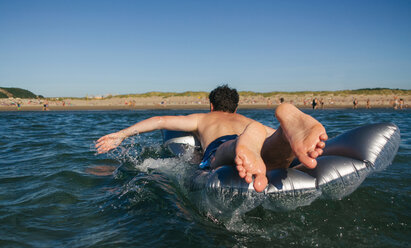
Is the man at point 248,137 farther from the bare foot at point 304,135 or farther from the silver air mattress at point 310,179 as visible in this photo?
the silver air mattress at point 310,179

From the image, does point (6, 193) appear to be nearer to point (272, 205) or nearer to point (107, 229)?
point (107, 229)

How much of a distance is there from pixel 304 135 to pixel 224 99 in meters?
1.83

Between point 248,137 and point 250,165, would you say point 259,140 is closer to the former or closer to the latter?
point 248,137

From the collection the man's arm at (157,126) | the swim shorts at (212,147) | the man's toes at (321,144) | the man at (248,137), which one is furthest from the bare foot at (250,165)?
the man's arm at (157,126)

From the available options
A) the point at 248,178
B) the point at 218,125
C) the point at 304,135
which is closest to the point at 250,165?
the point at 248,178

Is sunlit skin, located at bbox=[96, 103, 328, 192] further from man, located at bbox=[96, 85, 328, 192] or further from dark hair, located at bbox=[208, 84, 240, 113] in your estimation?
dark hair, located at bbox=[208, 84, 240, 113]

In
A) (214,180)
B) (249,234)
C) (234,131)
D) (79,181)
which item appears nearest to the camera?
(249,234)

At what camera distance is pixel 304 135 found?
218 cm

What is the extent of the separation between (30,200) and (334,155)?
3.30 metres

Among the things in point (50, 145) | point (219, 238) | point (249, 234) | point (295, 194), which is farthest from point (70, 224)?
point (50, 145)

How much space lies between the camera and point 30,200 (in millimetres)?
3152

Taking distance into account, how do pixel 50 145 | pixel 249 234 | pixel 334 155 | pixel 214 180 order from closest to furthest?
1. pixel 249 234
2. pixel 214 180
3. pixel 334 155
4. pixel 50 145

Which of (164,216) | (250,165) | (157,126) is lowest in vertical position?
(164,216)

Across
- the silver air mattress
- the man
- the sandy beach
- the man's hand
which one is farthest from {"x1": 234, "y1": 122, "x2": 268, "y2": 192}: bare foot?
the sandy beach
